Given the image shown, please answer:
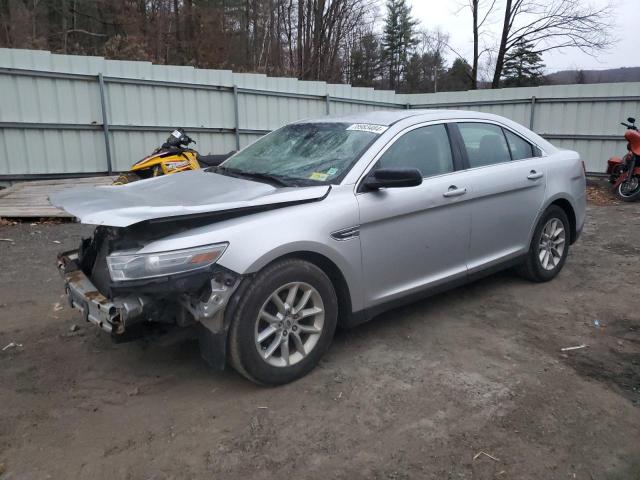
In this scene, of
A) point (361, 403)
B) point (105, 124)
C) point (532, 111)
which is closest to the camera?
point (361, 403)

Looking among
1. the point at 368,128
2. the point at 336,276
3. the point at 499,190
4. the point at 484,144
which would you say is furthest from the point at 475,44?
the point at 336,276

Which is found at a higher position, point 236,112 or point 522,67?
point 522,67

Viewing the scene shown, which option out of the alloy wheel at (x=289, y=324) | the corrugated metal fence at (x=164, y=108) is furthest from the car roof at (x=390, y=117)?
the corrugated metal fence at (x=164, y=108)

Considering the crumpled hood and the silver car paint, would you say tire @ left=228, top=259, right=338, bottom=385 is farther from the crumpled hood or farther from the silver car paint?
the crumpled hood

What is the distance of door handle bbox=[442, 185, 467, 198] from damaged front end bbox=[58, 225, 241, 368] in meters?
1.87

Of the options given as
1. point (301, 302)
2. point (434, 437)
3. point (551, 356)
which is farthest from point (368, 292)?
point (551, 356)

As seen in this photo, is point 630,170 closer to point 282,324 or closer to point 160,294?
point 282,324

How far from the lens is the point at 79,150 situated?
9.33 m

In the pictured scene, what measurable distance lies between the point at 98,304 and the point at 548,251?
4179mm

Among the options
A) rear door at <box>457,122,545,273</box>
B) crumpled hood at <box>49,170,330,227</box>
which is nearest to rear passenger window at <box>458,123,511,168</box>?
rear door at <box>457,122,545,273</box>

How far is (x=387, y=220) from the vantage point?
3533mm

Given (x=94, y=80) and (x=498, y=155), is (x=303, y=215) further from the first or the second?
(x=94, y=80)

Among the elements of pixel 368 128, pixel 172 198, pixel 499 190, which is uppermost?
pixel 368 128

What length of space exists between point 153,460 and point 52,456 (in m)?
0.51
